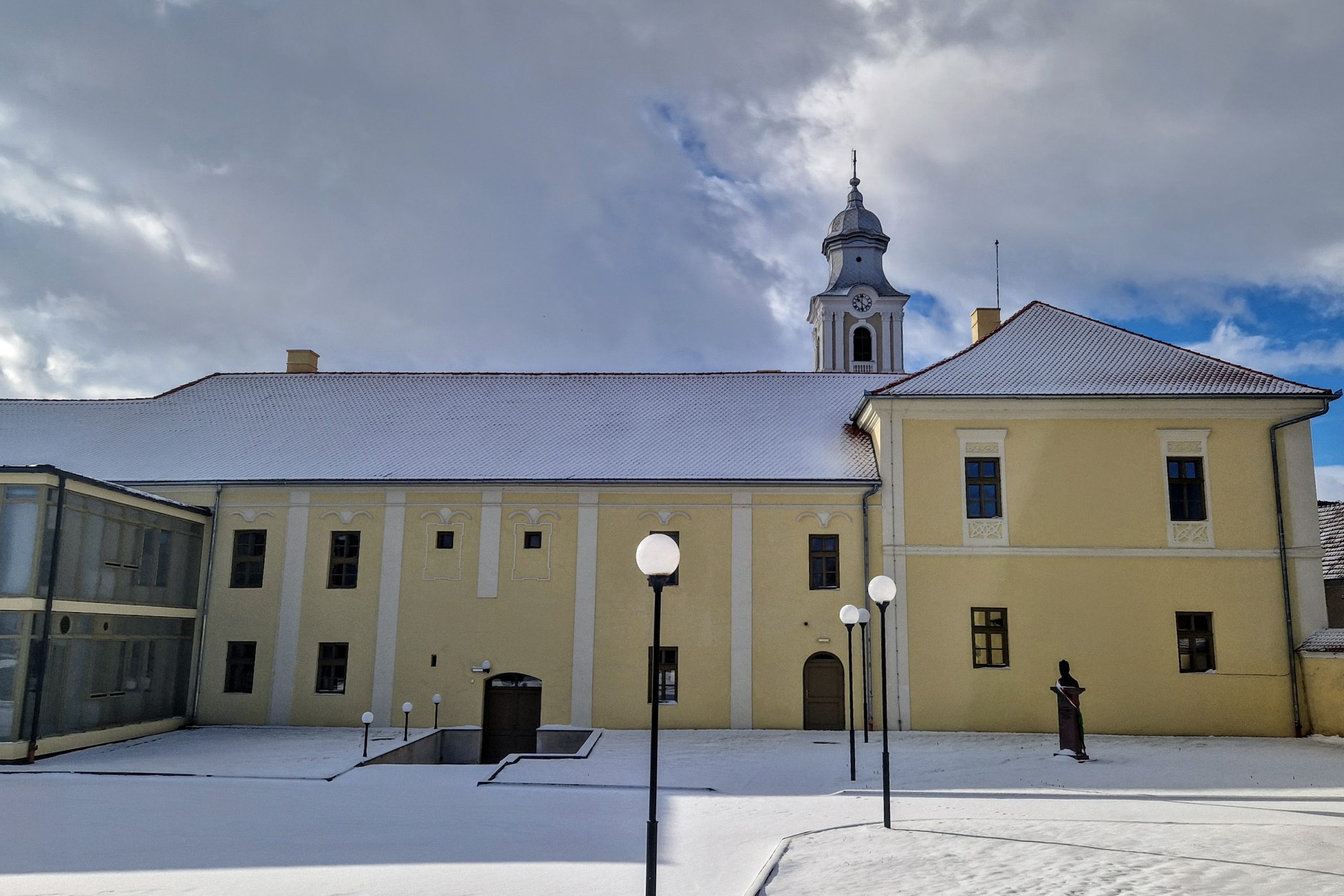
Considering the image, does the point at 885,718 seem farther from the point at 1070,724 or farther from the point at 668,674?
the point at 668,674

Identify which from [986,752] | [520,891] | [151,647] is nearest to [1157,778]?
[986,752]

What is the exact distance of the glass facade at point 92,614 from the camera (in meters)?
15.6

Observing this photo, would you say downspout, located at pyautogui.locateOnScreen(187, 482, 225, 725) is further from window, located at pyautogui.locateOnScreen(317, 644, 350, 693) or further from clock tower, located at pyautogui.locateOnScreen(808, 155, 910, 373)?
clock tower, located at pyautogui.locateOnScreen(808, 155, 910, 373)

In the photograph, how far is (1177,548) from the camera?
19531 millimetres

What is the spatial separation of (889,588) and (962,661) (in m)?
7.23

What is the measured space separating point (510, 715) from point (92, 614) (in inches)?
317

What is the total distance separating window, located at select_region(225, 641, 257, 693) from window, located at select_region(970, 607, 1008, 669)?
595 inches

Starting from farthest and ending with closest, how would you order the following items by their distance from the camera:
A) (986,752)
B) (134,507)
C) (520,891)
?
1. (134,507)
2. (986,752)
3. (520,891)

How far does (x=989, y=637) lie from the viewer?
1953 centimetres

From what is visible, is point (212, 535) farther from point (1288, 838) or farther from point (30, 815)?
point (1288, 838)

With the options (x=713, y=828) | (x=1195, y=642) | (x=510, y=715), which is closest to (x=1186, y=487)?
(x=1195, y=642)

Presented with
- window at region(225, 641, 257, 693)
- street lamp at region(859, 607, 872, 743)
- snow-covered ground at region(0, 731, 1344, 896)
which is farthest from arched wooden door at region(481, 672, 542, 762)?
street lamp at region(859, 607, 872, 743)

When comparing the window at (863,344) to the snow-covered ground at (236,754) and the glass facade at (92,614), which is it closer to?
the snow-covered ground at (236,754)

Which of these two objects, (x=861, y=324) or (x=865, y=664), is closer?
(x=865, y=664)
